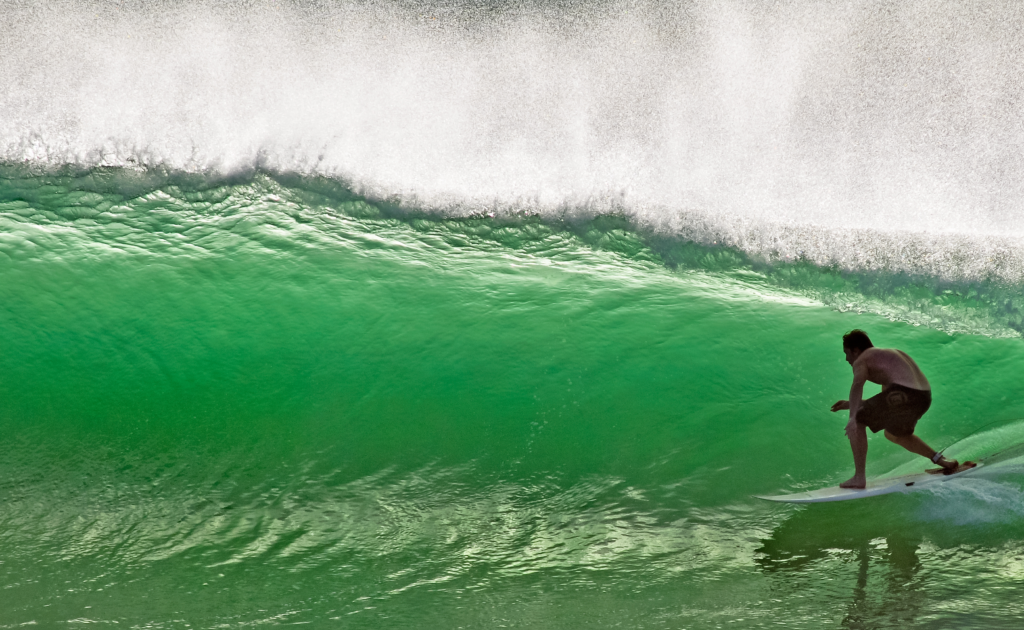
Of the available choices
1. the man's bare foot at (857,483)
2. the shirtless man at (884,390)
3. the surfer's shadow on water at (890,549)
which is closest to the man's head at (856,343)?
the shirtless man at (884,390)

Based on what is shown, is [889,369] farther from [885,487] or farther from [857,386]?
[885,487]

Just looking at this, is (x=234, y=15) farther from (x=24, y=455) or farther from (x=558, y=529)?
(x=558, y=529)

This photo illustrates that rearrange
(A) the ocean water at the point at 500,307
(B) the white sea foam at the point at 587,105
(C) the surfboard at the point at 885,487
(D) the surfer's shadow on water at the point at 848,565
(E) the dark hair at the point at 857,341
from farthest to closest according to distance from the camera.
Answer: (B) the white sea foam at the point at 587,105 → (C) the surfboard at the point at 885,487 → (A) the ocean water at the point at 500,307 → (E) the dark hair at the point at 857,341 → (D) the surfer's shadow on water at the point at 848,565

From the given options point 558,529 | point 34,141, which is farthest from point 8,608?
point 34,141

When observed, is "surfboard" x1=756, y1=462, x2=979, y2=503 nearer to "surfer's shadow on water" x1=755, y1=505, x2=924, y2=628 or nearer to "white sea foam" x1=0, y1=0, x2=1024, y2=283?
"surfer's shadow on water" x1=755, y1=505, x2=924, y2=628

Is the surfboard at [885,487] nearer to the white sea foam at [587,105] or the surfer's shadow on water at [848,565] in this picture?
the surfer's shadow on water at [848,565]

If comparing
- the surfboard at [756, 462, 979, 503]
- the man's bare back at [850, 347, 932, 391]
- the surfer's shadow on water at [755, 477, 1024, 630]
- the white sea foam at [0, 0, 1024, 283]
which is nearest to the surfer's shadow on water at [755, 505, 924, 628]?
the surfer's shadow on water at [755, 477, 1024, 630]
